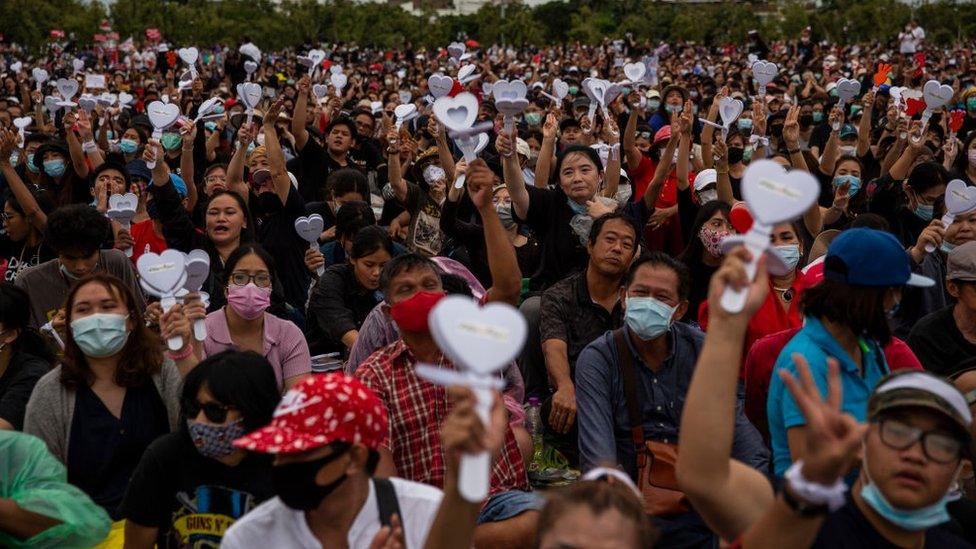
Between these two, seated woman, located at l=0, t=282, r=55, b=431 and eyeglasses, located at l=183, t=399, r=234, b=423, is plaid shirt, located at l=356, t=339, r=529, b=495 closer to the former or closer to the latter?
eyeglasses, located at l=183, t=399, r=234, b=423

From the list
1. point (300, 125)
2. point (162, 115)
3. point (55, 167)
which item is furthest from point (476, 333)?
point (300, 125)

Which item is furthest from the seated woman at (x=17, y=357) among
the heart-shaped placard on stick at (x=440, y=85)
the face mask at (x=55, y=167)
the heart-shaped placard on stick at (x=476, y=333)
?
the heart-shaped placard on stick at (x=440, y=85)

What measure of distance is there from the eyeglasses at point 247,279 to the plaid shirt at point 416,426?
1.53 m

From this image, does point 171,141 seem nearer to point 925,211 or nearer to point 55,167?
point 55,167

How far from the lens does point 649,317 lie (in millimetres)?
4473

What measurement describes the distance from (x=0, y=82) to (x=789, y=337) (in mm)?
21251

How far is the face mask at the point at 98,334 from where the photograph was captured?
4336 millimetres

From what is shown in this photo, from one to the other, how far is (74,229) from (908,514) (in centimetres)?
450

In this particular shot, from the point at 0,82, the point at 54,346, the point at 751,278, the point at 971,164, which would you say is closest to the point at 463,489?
the point at 751,278

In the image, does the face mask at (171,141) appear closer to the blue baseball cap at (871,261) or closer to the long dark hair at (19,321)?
the long dark hair at (19,321)

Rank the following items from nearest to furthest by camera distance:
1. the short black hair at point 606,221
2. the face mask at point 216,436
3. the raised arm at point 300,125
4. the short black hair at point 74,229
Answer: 1. the face mask at point 216,436
2. the short black hair at point 606,221
3. the short black hair at point 74,229
4. the raised arm at point 300,125

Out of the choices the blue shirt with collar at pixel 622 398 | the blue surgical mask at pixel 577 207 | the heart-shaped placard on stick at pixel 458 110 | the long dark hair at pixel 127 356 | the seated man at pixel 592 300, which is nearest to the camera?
the long dark hair at pixel 127 356

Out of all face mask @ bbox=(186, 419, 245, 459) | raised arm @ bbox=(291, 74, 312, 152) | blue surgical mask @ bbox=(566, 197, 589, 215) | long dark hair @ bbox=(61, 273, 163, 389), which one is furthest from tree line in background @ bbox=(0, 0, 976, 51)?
face mask @ bbox=(186, 419, 245, 459)

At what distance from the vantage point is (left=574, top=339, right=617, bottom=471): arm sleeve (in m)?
4.37
